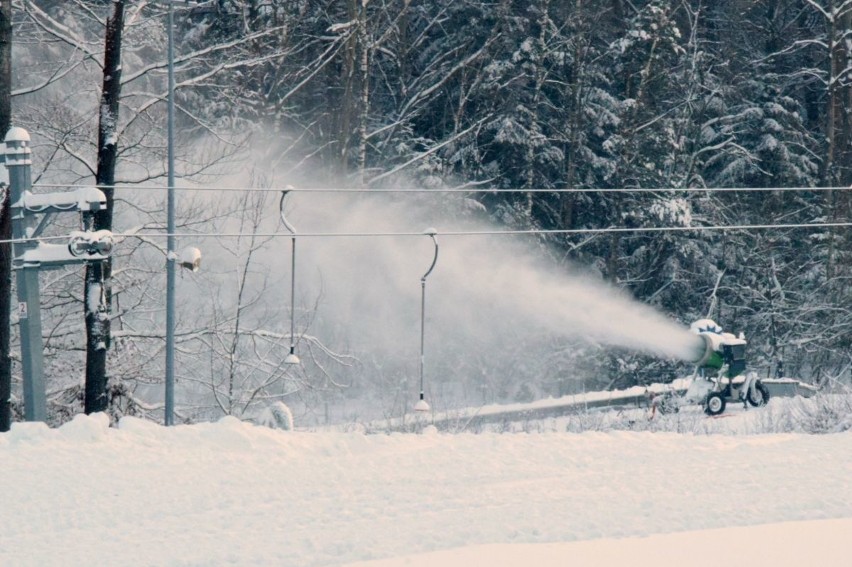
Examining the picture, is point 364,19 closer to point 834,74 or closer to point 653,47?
point 653,47

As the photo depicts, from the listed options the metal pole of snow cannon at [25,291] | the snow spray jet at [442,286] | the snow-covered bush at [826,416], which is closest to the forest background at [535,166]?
the snow spray jet at [442,286]

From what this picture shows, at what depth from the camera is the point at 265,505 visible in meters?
9.61

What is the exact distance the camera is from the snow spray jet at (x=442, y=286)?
107 feet

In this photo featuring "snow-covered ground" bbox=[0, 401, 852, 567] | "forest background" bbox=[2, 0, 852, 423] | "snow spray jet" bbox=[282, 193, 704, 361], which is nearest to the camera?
"snow-covered ground" bbox=[0, 401, 852, 567]

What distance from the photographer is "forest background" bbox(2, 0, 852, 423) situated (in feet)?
104

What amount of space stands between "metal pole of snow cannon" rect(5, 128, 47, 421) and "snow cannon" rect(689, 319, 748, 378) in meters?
13.2

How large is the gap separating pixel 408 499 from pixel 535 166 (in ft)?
84.4

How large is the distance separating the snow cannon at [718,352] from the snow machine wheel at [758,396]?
18.2 inches

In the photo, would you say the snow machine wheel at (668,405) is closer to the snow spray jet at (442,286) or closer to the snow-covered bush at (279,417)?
the snow spray jet at (442,286)

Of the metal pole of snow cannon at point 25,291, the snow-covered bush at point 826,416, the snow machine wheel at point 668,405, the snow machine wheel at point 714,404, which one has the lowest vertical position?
the snow machine wheel at point 668,405

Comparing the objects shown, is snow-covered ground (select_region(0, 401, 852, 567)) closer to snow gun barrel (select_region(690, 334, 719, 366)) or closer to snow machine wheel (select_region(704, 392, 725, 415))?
snow machine wheel (select_region(704, 392, 725, 415))

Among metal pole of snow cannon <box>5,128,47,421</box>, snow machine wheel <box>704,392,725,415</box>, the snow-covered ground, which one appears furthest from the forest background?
the snow-covered ground

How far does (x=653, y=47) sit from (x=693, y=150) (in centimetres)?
405

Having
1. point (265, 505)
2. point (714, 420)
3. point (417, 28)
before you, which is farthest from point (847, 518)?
point (417, 28)
